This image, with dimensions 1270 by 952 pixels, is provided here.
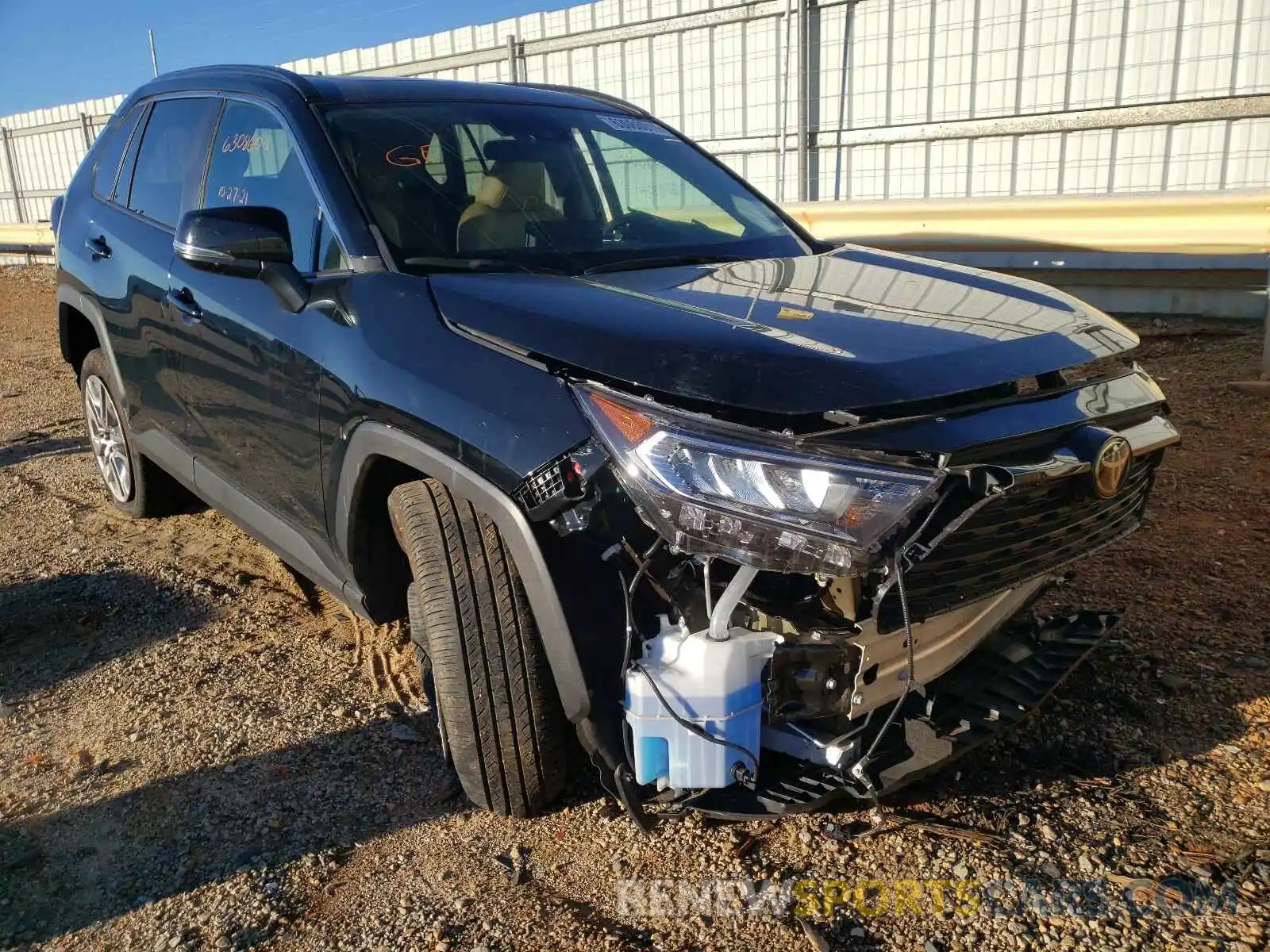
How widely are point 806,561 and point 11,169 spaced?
23449mm

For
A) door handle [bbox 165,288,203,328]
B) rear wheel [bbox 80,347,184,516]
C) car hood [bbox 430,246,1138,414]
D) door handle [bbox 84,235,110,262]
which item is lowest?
rear wheel [bbox 80,347,184,516]

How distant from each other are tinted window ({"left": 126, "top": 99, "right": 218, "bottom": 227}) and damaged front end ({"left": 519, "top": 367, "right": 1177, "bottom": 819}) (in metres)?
2.37

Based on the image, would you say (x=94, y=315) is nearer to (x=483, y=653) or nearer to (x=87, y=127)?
(x=483, y=653)

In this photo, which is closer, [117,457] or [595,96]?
[595,96]

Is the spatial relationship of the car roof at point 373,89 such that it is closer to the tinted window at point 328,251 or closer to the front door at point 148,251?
the front door at point 148,251

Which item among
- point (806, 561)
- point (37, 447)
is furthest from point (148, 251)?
point (37, 447)

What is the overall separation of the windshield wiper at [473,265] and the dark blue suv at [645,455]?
11 millimetres

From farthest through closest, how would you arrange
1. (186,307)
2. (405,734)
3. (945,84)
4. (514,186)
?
(945,84), (186,307), (514,186), (405,734)

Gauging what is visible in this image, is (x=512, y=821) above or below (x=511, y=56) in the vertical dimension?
below

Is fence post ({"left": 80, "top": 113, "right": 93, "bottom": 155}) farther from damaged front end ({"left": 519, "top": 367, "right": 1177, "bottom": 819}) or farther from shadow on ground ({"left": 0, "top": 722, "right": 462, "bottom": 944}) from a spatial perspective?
damaged front end ({"left": 519, "top": 367, "right": 1177, "bottom": 819})

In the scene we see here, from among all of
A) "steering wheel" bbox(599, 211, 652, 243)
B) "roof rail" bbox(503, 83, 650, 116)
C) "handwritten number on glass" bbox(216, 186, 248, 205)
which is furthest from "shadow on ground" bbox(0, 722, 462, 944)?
"roof rail" bbox(503, 83, 650, 116)

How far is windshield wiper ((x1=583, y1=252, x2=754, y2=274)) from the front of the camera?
111 inches

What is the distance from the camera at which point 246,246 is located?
2660 mm

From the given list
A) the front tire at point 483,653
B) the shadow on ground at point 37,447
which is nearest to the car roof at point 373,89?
the front tire at point 483,653
